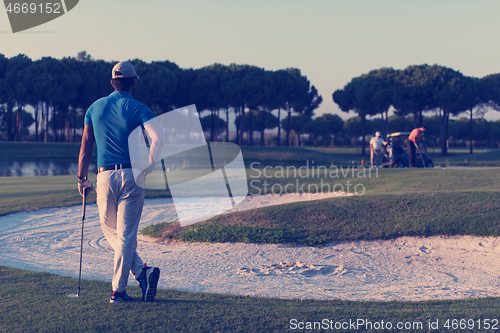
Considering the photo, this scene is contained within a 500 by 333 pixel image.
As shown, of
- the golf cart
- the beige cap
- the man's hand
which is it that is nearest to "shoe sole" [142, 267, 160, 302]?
the man's hand

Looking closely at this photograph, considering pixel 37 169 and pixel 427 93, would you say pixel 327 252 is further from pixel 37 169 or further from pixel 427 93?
pixel 427 93

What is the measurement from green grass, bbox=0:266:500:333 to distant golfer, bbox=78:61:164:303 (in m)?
0.41

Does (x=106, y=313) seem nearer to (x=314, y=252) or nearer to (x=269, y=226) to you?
(x=314, y=252)

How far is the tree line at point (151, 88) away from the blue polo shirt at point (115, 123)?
177ft

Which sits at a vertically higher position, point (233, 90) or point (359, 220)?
point (233, 90)

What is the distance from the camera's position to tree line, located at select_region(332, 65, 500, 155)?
54.3 m

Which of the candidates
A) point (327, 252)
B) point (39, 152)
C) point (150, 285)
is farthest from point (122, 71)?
point (39, 152)

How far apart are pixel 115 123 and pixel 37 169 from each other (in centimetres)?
3497

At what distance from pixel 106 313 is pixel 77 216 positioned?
372 inches

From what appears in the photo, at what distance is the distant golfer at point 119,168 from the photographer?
4.68m

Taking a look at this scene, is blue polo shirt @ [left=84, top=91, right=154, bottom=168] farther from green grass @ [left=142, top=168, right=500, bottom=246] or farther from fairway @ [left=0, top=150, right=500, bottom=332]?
green grass @ [left=142, top=168, right=500, bottom=246]

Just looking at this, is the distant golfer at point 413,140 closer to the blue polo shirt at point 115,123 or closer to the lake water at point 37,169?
the blue polo shirt at point 115,123

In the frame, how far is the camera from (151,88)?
5697 cm

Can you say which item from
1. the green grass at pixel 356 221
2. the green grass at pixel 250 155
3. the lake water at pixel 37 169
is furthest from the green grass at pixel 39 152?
the green grass at pixel 356 221
